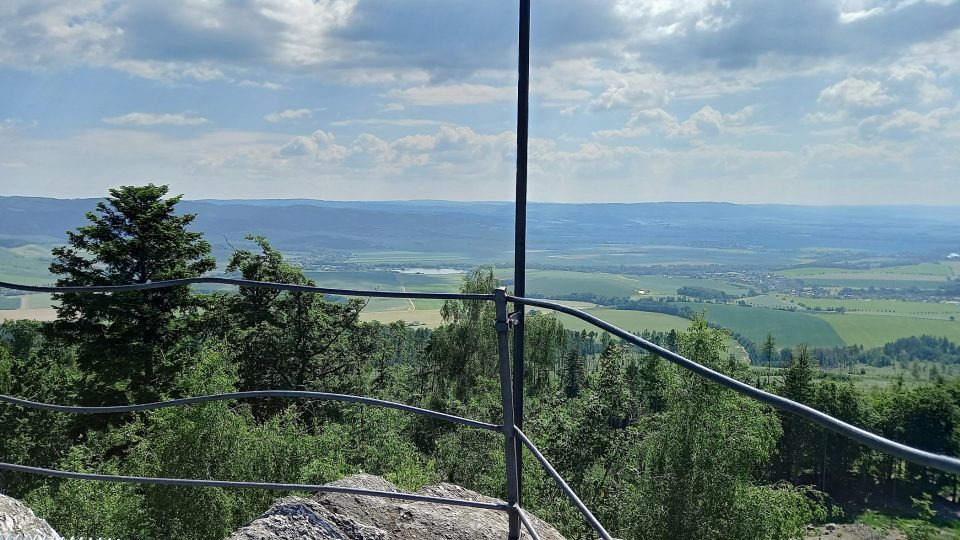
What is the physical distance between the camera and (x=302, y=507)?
3.10m

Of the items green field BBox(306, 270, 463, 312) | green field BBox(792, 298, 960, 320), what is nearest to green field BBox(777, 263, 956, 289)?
green field BBox(792, 298, 960, 320)

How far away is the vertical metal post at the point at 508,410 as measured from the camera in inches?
96.0

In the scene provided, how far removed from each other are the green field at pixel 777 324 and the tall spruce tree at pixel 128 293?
7083cm

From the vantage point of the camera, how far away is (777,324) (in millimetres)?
98188

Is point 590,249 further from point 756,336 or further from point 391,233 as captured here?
point 756,336

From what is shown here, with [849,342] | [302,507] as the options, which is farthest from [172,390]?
[849,342]

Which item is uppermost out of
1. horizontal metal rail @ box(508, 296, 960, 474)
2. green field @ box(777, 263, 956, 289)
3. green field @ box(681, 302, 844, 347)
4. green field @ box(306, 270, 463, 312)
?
horizontal metal rail @ box(508, 296, 960, 474)

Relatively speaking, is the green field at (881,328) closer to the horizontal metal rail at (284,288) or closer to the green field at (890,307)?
the green field at (890,307)

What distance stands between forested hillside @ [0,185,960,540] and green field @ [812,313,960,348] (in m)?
75.4

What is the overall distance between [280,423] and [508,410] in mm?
22138

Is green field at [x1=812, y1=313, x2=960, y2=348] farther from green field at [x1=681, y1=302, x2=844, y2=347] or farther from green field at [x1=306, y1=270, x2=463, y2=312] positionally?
green field at [x1=306, y1=270, x2=463, y2=312]

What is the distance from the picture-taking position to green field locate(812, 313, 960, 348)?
97706 millimetres

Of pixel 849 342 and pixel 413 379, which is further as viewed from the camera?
pixel 849 342

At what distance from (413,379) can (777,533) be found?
16750mm
